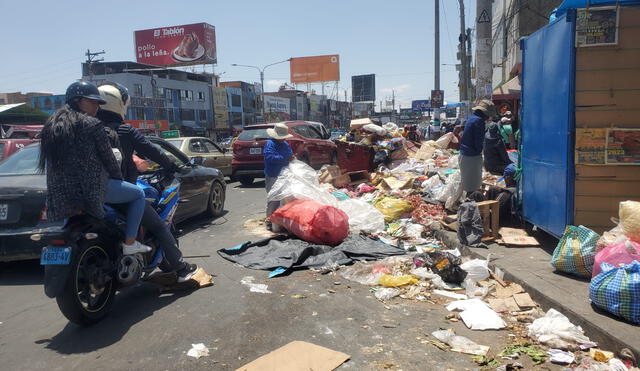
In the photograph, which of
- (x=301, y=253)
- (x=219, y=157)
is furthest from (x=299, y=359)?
(x=219, y=157)

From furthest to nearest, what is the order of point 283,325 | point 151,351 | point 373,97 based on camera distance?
point 373,97 < point 283,325 < point 151,351

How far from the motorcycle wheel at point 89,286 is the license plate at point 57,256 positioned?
77 mm

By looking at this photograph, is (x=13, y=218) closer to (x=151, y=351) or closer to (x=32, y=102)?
(x=151, y=351)

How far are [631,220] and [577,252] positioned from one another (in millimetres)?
576

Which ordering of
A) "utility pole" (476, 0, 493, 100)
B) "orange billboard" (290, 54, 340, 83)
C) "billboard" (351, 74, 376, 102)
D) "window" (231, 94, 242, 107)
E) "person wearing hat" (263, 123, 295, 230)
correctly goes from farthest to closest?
"billboard" (351, 74, 376, 102) → "orange billboard" (290, 54, 340, 83) → "window" (231, 94, 242, 107) → "utility pole" (476, 0, 493, 100) → "person wearing hat" (263, 123, 295, 230)

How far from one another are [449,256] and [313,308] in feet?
5.37

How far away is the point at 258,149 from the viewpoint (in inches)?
496

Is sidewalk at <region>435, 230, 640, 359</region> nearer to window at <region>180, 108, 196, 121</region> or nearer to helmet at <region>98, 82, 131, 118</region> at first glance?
helmet at <region>98, 82, 131, 118</region>

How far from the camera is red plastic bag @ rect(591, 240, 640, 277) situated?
3.47m

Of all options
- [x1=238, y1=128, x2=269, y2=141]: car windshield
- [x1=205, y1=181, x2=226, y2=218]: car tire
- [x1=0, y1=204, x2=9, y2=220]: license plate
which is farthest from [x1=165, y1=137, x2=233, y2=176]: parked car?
[x1=0, y1=204, x2=9, y2=220]: license plate

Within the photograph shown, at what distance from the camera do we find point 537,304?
3.92 meters

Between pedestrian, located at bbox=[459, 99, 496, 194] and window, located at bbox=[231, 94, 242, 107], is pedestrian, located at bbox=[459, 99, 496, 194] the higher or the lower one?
the lower one

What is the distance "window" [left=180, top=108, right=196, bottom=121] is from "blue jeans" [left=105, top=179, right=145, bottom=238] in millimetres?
52184

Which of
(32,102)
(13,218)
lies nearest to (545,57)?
(13,218)
